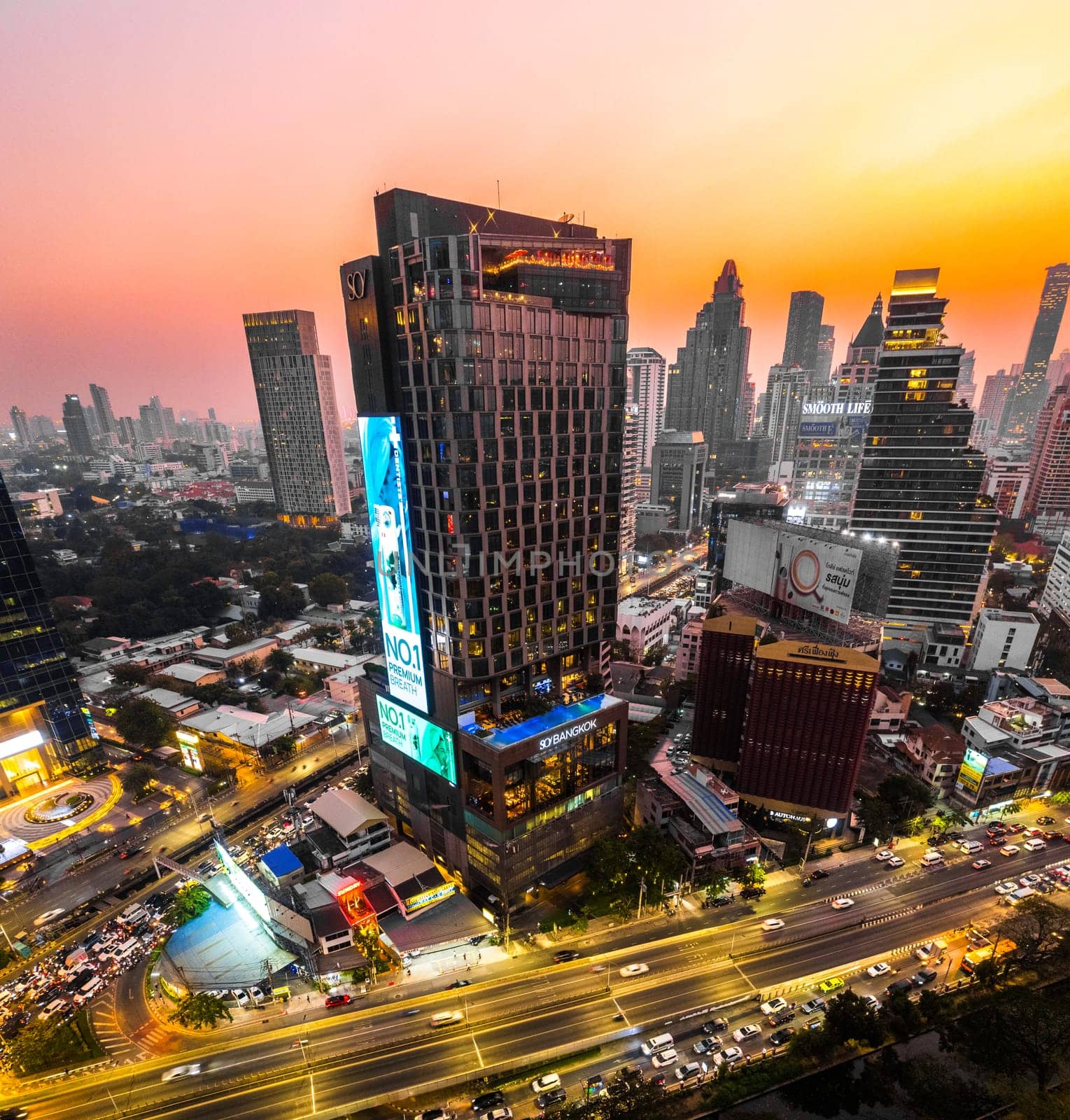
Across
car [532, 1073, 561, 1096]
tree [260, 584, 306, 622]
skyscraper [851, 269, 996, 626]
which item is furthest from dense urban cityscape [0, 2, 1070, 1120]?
tree [260, 584, 306, 622]

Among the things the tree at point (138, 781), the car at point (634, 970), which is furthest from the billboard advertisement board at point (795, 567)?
the tree at point (138, 781)

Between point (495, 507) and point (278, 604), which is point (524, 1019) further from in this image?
point (278, 604)

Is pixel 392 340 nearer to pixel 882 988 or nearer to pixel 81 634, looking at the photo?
pixel 882 988

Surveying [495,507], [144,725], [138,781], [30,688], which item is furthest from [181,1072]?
[30,688]

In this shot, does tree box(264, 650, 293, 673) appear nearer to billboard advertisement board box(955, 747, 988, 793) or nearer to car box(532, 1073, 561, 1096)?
car box(532, 1073, 561, 1096)

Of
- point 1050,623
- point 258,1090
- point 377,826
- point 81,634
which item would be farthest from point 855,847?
point 81,634
